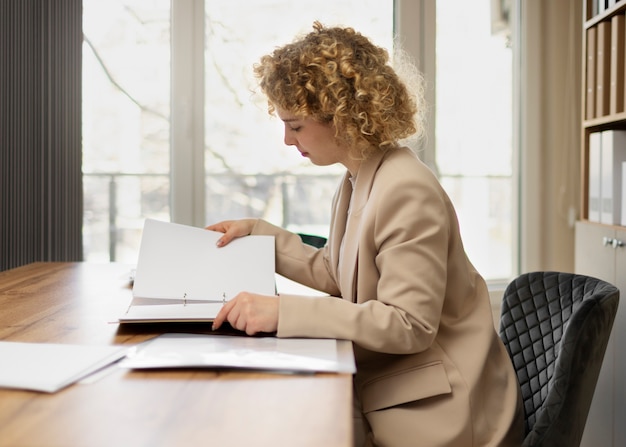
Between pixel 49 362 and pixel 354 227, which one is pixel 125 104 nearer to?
pixel 354 227

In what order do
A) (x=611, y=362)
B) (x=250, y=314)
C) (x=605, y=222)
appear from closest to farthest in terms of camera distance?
1. (x=250, y=314)
2. (x=611, y=362)
3. (x=605, y=222)

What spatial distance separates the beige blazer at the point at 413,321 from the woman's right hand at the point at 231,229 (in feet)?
0.83

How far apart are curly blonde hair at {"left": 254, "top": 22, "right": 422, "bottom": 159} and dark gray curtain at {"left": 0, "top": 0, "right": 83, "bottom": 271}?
199 cm

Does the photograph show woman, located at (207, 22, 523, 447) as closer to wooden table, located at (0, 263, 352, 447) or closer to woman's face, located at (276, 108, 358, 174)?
woman's face, located at (276, 108, 358, 174)

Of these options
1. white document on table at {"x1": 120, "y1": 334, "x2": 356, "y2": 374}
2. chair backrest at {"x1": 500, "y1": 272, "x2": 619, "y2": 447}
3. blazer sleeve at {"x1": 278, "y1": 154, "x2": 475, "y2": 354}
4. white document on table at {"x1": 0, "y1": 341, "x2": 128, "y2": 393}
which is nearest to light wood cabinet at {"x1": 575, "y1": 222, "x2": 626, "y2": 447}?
chair backrest at {"x1": 500, "y1": 272, "x2": 619, "y2": 447}

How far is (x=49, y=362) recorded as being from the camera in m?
0.91

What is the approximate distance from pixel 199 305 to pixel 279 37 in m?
2.27

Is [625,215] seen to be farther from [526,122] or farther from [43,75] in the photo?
[43,75]

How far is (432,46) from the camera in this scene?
3.31 m

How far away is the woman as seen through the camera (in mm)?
1070

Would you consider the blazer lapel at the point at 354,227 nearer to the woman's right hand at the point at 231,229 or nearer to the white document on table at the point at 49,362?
the woman's right hand at the point at 231,229

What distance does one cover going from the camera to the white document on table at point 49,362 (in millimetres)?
818

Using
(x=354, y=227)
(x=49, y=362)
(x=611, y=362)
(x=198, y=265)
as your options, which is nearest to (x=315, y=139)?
(x=354, y=227)

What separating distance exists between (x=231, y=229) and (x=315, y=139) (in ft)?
0.84
